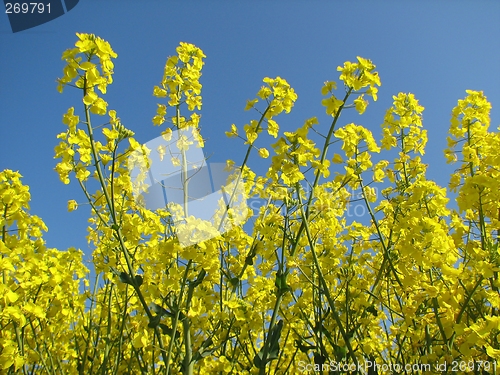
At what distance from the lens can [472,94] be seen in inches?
137

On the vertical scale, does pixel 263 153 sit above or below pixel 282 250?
above

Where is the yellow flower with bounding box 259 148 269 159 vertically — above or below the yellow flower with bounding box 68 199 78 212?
above

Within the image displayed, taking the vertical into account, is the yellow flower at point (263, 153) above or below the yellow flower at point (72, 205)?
above

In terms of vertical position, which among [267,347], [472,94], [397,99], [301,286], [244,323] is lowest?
[267,347]

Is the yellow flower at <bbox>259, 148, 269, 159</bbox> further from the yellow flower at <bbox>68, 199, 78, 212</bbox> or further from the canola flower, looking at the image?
the yellow flower at <bbox>68, 199, 78, 212</bbox>

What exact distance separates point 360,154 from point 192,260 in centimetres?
156

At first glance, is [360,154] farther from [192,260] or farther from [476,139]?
[192,260]

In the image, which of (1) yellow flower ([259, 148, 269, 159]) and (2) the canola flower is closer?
(2) the canola flower

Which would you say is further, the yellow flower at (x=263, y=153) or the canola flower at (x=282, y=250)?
the yellow flower at (x=263, y=153)

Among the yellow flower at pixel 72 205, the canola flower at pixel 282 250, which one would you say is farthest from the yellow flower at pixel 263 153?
the yellow flower at pixel 72 205

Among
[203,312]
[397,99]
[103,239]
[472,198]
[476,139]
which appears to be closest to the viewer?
[472,198]

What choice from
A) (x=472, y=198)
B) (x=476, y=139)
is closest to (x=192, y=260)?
(x=472, y=198)

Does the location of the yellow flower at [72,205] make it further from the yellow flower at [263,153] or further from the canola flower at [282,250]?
the yellow flower at [263,153]

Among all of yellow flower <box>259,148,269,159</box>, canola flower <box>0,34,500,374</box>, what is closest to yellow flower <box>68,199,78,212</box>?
canola flower <box>0,34,500,374</box>
